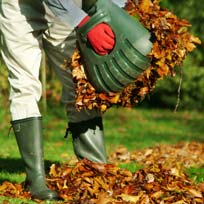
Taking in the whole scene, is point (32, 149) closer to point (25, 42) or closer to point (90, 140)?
point (90, 140)

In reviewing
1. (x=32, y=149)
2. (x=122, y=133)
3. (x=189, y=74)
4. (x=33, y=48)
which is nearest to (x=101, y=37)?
(x=33, y=48)

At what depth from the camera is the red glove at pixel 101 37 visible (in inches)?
204

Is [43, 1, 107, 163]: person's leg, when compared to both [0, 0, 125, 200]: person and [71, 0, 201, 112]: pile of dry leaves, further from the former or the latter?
[71, 0, 201, 112]: pile of dry leaves

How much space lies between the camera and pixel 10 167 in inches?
284

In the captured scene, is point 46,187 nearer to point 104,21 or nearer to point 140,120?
point 104,21

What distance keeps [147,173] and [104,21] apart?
112 cm

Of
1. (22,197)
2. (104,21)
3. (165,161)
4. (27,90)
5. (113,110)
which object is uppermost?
(104,21)

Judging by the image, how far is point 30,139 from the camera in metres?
5.47

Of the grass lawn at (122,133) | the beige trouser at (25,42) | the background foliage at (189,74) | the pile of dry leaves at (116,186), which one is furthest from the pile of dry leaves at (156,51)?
the background foliage at (189,74)

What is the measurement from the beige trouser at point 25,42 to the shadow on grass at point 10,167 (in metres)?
0.95

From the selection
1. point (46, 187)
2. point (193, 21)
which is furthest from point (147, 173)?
point (193, 21)

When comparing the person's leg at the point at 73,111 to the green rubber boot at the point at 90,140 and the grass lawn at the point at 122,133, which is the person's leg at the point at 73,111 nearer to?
the green rubber boot at the point at 90,140

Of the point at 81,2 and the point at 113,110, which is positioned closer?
the point at 81,2

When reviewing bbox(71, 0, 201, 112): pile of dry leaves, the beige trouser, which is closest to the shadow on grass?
the beige trouser
